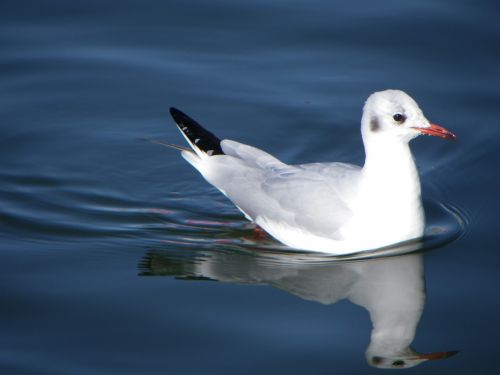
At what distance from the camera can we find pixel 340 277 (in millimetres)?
7723

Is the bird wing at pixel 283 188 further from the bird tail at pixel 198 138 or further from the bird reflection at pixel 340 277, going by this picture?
the bird reflection at pixel 340 277

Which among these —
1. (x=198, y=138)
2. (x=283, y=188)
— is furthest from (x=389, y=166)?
(x=198, y=138)

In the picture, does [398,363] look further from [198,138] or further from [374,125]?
[198,138]

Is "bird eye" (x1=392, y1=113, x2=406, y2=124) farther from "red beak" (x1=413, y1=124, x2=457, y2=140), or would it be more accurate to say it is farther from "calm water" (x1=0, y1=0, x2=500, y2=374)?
"calm water" (x1=0, y1=0, x2=500, y2=374)

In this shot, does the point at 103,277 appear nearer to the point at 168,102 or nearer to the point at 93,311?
the point at 93,311

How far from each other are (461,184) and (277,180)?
1840 mm

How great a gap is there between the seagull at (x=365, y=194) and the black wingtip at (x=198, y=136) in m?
0.75

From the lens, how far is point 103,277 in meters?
7.72

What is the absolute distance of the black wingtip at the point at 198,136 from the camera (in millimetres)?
8867

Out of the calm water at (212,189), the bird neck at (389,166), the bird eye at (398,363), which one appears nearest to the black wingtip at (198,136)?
the calm water at (212,189)

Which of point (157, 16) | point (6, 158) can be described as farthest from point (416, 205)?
point (157, 16)

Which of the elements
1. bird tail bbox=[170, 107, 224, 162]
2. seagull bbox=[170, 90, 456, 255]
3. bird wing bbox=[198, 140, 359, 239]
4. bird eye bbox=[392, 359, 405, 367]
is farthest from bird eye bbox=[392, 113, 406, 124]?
bird eye bbox=[392, 359, 405, 367]

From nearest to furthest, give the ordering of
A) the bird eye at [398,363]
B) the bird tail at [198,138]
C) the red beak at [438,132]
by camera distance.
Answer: the bird eye at [398,363] → the red beak at [438,132] → the bird tail at [198,138]

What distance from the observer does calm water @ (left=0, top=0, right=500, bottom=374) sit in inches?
274
